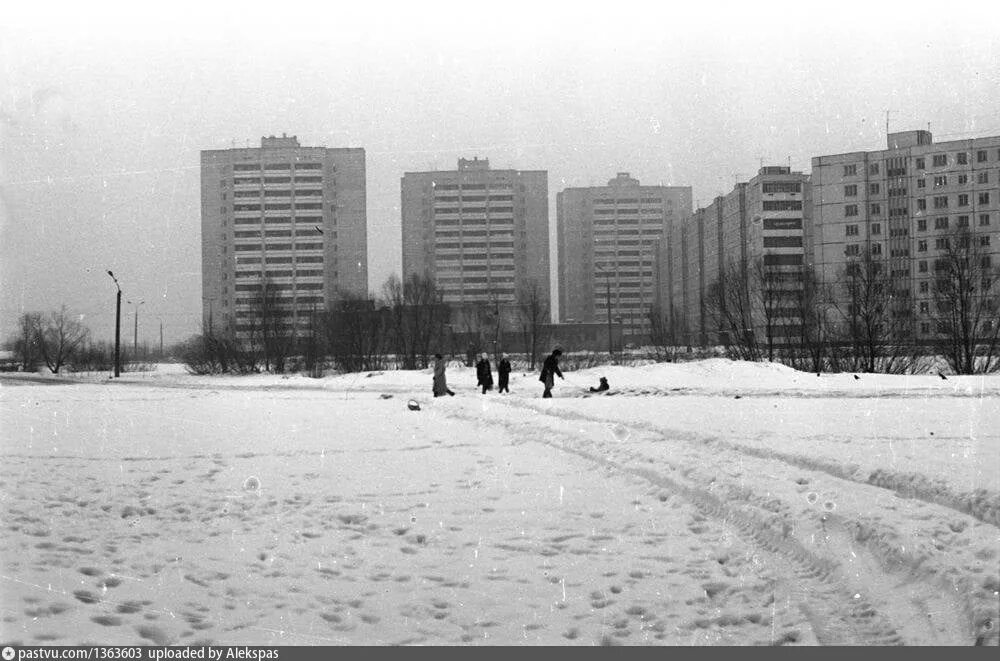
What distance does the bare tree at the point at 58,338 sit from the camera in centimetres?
7012

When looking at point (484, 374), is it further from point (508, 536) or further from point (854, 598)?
point (854, 598)

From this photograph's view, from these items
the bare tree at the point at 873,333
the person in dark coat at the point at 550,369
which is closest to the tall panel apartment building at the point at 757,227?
the bare tree at the point at 873,333

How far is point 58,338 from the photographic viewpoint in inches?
2857

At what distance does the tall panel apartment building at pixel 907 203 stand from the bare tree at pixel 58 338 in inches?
2658

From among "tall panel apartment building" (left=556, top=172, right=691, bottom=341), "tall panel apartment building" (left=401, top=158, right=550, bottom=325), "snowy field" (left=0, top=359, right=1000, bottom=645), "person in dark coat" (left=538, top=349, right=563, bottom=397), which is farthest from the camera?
"tall panel apartment building" (left=556, top=172, right=691, bottom=341)

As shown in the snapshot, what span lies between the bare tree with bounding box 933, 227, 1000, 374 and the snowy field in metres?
29.6

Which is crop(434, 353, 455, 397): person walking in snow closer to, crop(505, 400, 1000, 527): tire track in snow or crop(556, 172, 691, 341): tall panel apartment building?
crop(505, 400, 1000, 527): tire track in snow

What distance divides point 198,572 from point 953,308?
42.3 m

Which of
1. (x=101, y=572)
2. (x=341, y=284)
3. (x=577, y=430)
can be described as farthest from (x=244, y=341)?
(x=101, y=572)

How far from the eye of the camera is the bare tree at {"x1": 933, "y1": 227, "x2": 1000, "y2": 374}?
38625mm

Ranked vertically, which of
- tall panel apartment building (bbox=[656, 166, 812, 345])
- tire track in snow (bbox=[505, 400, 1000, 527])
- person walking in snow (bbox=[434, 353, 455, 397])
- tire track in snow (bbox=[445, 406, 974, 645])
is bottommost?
tire track in snow (bbox=[445, 406, 974, 645])

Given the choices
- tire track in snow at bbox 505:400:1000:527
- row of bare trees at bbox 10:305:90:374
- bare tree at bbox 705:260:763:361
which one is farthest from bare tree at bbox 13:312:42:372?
tire track in snow at bbox 505:400:1000:527

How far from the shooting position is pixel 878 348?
39.4 meters

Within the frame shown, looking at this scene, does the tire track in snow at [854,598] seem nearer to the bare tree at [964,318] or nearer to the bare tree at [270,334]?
the bare tree at [964,318]
